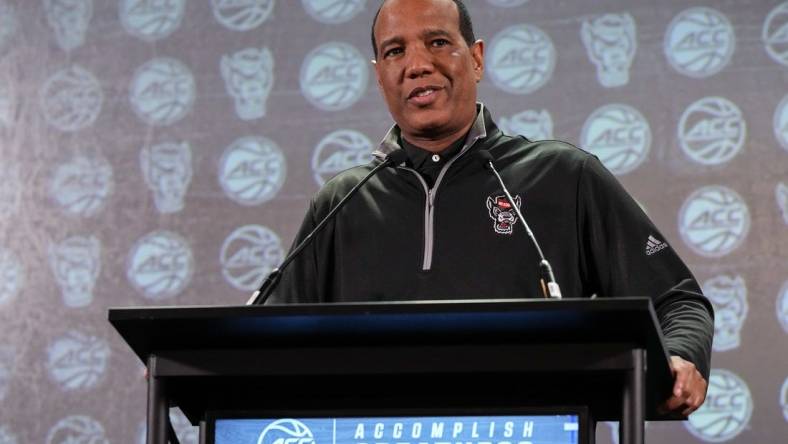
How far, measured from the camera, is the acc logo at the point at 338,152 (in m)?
3.54

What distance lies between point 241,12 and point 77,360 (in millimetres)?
1152

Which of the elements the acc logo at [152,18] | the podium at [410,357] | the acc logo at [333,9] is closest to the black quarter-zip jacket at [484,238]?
the podium at [410,357]

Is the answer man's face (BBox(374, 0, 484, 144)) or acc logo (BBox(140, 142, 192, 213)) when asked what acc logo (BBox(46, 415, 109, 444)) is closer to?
acc logo (BBox(140, 142, 192, 213))

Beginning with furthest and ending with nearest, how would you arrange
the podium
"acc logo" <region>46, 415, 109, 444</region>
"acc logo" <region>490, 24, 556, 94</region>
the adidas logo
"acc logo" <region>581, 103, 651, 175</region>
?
"acc logo" <region>46, 415, 109, 444</region> → "acc logo" <region>490, 24, 556, 94</region> → "acc logo" <region>581, 103, 651, 175</region> → the adidas logo → the podium

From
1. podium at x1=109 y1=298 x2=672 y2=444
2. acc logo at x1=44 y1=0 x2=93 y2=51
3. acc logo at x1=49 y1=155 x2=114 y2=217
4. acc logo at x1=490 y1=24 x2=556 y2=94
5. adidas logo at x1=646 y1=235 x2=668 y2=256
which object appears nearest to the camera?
podium at x1=109 y1=298 x2=672 y2=444

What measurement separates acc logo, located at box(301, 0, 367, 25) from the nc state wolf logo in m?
1.77

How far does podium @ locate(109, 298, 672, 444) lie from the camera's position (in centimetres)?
128

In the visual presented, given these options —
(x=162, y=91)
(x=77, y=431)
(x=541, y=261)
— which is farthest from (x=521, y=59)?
(x=541, y=261)

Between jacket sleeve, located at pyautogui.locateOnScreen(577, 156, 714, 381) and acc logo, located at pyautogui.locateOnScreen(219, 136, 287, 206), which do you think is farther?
acc logo, located at pyautogui.locateOnScreen(219, 136, 287, 206)

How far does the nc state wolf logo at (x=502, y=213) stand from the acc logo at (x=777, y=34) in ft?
5.27

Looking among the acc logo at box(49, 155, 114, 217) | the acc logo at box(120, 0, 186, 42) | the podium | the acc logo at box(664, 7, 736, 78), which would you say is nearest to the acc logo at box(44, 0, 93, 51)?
the acc logo at box(120, 0, 186, 42)

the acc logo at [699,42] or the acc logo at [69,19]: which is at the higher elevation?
the acc logo at [69,19]

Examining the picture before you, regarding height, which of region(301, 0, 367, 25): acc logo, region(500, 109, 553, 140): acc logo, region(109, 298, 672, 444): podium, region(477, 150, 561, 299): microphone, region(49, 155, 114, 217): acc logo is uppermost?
region(301, 0, 367, 25): acc logo

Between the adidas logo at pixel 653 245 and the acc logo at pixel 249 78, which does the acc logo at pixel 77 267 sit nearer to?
the acc logo at pixel 249 78
